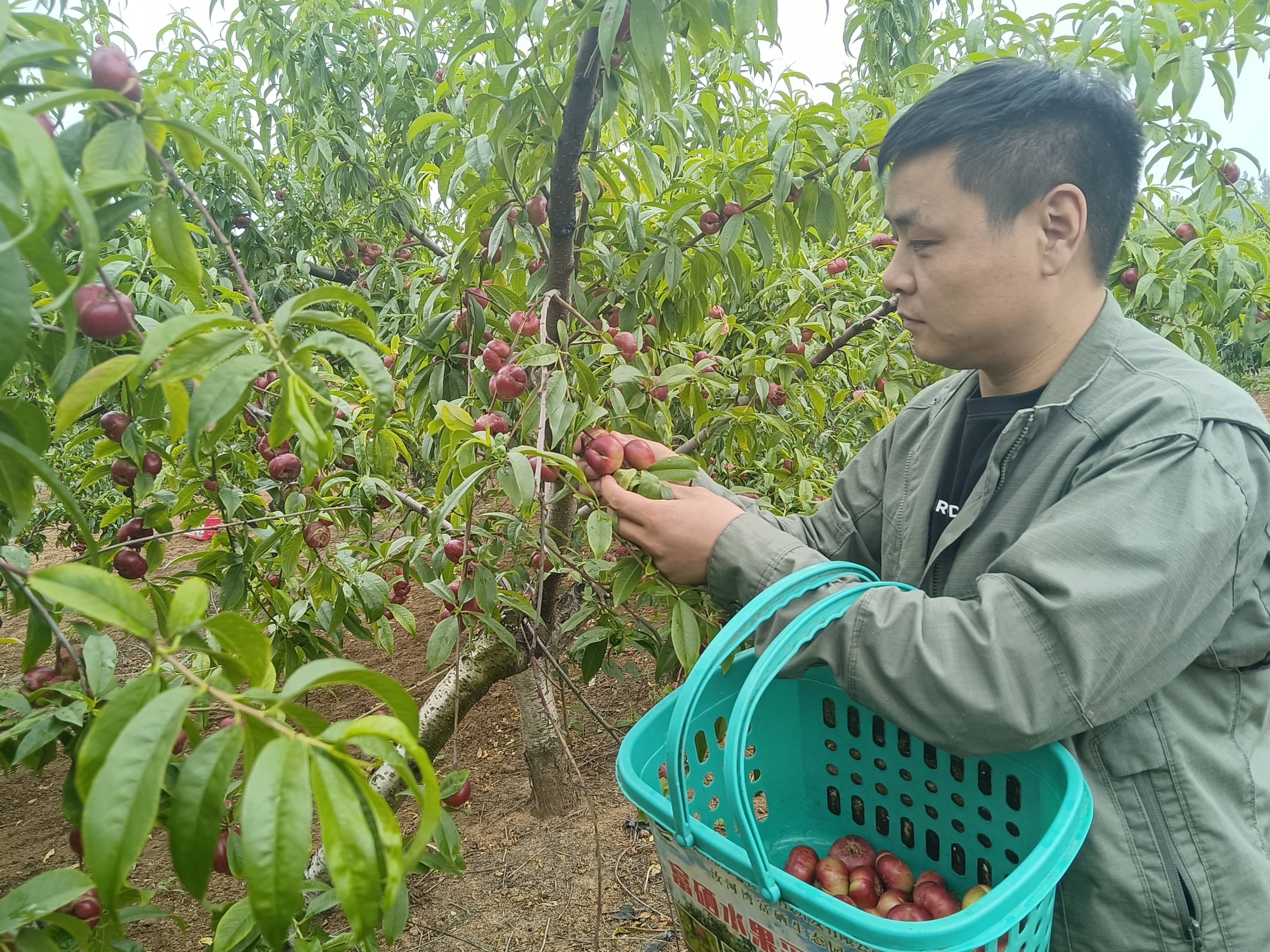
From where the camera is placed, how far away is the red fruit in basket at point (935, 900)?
4.34 feet

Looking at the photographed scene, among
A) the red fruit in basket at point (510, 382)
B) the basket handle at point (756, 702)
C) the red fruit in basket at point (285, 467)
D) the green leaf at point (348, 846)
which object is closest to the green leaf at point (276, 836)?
the green leaf at point (348, 846)

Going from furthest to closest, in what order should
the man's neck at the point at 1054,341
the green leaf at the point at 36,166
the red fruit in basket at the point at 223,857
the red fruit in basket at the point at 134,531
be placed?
1. the red fruit in basket at the point at 134,531
2. the red fruit in basket at the point at 223,857
3. the man's neck at the point at 1054,341
4. the green leaf at the point at 36,166

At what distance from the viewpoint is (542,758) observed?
9.27ft

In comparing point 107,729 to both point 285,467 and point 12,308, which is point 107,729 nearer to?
point 12,308

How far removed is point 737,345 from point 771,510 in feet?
3.14

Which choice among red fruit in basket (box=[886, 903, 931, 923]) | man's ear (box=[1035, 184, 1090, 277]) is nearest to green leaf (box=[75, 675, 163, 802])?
red fruit in basket (box=[886, 903, 931, 923])

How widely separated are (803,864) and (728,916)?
18.7 inches

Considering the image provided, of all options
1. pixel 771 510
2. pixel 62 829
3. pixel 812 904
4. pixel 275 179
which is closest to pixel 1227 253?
pixel 771 510

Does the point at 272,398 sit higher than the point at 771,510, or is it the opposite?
the point at 272,398

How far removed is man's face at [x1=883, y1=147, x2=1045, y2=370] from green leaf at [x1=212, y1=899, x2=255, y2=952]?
4.69ft

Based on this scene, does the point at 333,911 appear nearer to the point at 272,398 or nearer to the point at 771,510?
the point at 272,398

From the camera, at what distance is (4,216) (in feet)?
1.93

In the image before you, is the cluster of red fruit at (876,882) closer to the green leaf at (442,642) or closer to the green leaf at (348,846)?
the green leaf at (442,642)

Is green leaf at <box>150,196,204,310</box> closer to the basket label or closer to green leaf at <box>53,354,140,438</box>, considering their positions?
green leaf at <box>53,354,140,438</box>
